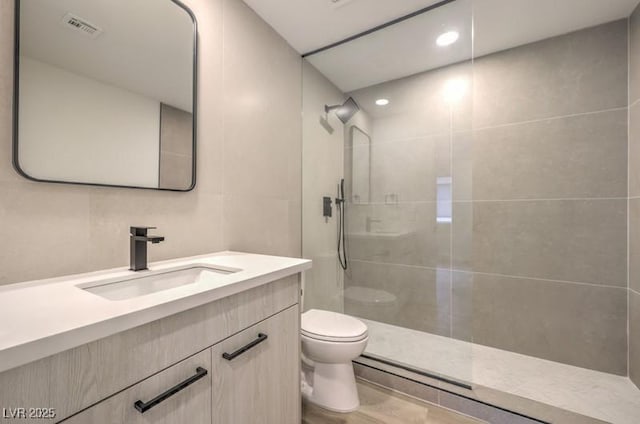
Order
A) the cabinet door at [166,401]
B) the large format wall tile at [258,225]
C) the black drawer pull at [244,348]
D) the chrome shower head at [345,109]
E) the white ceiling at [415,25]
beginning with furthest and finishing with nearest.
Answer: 1. the chrome shower head at [345,109]
2. the white ceiling at [415,25]
3. the large format wall tile at [258,225]
4. the black drawer pull at [244,348]
5. the cabinet door at [166,401]

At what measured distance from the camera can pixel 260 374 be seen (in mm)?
925

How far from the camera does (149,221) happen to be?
115 cm

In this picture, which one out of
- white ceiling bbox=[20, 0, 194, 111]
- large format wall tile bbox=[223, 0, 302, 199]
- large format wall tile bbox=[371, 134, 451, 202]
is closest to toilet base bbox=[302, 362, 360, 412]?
large format wall tile bbox=[223, 0, 302, 199]

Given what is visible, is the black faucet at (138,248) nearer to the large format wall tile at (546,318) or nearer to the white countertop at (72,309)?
the white countertop at (72,309)

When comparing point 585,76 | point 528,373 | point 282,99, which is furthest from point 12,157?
point 585,76

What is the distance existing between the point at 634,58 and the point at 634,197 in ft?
2.83

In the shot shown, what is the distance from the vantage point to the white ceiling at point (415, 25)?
168cm

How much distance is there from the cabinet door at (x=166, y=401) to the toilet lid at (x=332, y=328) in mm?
716

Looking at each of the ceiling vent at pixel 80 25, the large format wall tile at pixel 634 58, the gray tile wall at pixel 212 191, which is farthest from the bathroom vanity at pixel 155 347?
the large format wall tile at pixel 634 58

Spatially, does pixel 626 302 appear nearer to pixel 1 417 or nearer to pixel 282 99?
pixel 282 99

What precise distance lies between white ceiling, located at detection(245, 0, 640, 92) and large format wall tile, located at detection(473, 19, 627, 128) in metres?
0.08

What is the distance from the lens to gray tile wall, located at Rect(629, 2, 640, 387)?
163 cm

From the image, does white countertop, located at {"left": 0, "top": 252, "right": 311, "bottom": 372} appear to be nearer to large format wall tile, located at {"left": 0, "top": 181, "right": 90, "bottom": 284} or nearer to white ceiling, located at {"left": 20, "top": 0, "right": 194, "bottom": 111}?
large format wall tile, located at {"left": 0, "top": 181, "right": 90, "bottom": 284}

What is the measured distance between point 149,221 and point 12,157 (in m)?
0.44
